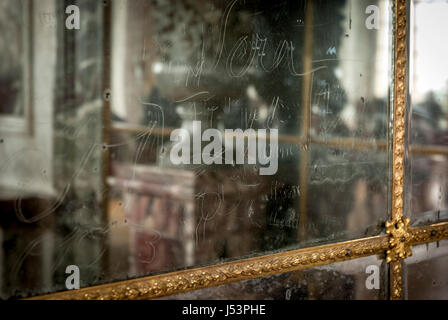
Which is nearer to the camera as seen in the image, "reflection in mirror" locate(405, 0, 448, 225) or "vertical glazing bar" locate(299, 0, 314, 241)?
"vertical glazing bar" locate(299, 0, 314, 241)

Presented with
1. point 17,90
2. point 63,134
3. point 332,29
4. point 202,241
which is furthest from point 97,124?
point 332,29

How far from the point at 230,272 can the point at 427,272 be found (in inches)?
34.1

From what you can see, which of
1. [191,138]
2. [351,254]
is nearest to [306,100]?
[191,138]

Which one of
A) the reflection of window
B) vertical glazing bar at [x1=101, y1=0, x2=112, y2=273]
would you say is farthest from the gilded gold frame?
the reflection of window

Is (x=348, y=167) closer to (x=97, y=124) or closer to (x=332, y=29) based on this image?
(x=332, y=29)

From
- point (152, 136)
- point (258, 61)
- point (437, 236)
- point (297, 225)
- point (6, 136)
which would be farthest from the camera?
point (437, 236)

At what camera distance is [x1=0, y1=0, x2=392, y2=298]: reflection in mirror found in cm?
102

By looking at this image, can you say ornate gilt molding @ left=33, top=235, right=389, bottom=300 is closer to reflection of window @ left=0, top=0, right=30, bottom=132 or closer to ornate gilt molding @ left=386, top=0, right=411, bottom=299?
ornate gilt molding @ left=386, top=0, right=411, bottom=299

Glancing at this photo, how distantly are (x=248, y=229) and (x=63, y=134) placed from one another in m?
0.59

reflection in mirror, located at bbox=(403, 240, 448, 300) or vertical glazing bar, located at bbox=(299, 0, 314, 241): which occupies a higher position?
vertical glazing bar, located at bbox=(299, 0, 314, 241)

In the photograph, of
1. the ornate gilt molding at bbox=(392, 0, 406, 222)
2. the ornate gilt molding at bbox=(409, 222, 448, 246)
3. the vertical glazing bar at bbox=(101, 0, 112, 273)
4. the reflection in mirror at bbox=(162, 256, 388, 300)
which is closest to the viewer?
the vertical glazing bar at bbox=(101, 0, 112, 273)

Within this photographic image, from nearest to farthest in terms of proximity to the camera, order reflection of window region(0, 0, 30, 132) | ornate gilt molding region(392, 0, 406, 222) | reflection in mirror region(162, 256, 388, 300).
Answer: reflection of window region(0, 0, 30, 132) < reflection in mirror region(162, 256, 388, 300) < ornate gilt molding region(392, 0, 406, 222)

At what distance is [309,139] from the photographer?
4.43ft
